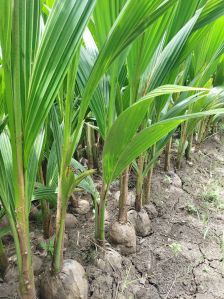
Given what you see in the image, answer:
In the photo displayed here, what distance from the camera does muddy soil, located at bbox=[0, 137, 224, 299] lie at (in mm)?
908

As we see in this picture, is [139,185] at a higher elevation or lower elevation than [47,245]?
higher

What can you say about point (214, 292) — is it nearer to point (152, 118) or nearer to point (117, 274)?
point (117, 274)

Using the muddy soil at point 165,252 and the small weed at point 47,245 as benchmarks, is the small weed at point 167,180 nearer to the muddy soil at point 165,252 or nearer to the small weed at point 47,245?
the muddy soil at point 165,252

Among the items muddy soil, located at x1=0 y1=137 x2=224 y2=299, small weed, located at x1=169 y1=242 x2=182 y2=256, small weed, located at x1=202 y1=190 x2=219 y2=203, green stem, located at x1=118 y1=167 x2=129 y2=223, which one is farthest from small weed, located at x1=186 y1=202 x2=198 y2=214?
green stem, located at x1=118 y1=167 x2=129 y2=223

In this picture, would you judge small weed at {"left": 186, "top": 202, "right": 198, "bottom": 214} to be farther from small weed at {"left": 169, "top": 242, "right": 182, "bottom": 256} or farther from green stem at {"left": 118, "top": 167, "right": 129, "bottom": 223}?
green stem at {"left": 118, "top": 167, "right": 129, "bottom": 223}

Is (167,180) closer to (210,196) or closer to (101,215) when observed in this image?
(210,196)

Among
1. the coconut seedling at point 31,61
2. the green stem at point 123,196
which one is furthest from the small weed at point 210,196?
the coconut seedling at point 31,61

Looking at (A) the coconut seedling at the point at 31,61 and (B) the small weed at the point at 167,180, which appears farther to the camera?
(B) the small weed at the point at 167,180

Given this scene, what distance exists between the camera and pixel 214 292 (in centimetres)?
98

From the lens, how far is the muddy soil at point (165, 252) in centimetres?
91

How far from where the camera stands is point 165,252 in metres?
1.08

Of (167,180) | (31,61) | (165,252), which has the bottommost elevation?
(165,252)

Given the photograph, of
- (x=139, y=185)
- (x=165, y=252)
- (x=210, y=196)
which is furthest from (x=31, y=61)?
(x=210, y=196)

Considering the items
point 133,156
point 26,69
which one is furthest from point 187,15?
point 26,69
